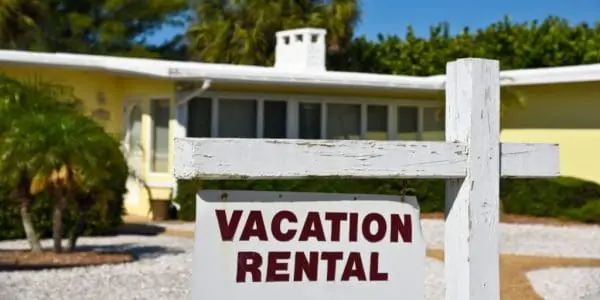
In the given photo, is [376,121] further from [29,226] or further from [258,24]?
[29,226]

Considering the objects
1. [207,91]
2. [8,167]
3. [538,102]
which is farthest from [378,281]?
[538,102]

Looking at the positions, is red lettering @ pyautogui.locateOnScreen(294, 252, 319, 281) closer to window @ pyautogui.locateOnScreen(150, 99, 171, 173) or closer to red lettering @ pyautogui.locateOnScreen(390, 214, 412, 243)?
red lettering @ pyautogui.locateOnScreen(390, 214, 412, 243)

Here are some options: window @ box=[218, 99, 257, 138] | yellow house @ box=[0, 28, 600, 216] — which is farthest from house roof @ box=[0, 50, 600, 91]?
window @ box=[218, 99, 257, 138]

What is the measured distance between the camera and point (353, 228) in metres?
3.32

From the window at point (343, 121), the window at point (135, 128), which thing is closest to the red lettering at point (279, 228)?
the window at point (135, 128)

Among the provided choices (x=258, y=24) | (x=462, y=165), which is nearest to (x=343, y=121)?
(x=258, y=24)

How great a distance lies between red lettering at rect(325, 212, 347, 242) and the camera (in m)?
3.29

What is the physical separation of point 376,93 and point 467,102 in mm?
16114

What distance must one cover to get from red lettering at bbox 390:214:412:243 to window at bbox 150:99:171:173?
14.9 meters

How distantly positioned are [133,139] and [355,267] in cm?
1615

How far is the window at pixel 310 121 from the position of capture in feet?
62.1

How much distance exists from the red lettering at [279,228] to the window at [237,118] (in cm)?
1483

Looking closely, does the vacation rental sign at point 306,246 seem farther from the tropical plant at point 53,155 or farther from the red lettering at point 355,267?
the tropical plant at point 53,155

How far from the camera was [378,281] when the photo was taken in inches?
131
